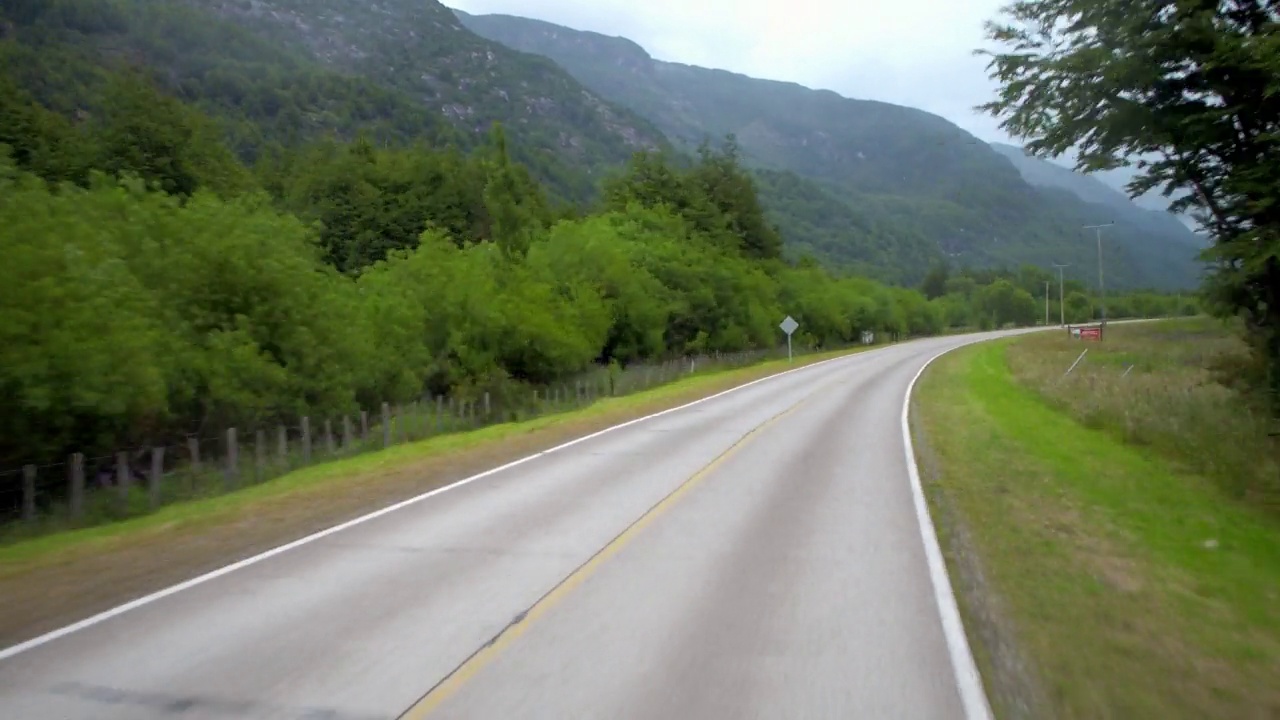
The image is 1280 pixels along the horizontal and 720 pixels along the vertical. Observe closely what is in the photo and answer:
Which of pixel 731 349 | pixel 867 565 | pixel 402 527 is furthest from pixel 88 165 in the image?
pixel 867 565

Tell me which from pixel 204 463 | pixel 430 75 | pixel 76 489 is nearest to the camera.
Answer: pixel 76 489

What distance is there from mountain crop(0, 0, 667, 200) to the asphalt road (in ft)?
276

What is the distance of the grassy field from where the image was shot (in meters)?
6.68

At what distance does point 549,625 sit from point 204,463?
16.2 m

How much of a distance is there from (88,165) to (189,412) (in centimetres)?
3274

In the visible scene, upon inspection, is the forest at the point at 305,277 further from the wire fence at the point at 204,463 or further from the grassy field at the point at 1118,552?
the grassy field at the point at 1118,552

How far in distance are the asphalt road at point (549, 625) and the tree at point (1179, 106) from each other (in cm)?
833

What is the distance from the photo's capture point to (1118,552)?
426 inches

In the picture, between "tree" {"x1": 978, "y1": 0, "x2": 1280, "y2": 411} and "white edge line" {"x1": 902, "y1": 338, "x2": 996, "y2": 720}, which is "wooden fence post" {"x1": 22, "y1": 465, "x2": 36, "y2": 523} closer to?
"white edge line" {"x1": 902, "y1": 338, "x2": 996, "y2": 720}

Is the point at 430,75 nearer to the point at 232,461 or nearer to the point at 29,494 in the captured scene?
the point at 232,461

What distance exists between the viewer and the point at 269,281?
2603 centimetres

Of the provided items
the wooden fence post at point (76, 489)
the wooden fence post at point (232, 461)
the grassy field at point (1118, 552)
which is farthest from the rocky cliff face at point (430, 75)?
the wooden fence post at point (76, 489)

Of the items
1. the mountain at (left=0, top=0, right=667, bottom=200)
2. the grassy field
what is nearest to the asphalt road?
the grassy field

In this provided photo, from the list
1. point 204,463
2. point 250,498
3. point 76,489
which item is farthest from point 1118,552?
point 204,463
